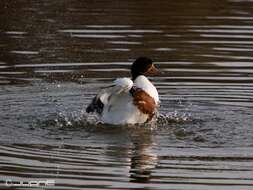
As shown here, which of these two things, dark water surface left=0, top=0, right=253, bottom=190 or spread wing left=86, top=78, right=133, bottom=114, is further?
spread wing left=86, top=78, right=133, bottom=114

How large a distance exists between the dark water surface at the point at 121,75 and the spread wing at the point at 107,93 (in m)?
0.24

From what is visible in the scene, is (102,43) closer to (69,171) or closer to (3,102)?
(3,102)

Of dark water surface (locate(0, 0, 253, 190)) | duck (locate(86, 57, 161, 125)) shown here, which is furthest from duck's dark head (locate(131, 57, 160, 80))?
dark water surface (locate(0, 0, 253, 190))

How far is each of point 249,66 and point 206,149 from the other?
478 centimetres

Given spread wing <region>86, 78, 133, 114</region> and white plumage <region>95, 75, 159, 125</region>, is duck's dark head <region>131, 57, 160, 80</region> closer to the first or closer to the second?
white plumage <region>95, 75, 159, 125</region>

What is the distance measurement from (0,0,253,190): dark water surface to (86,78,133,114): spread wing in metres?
0.24

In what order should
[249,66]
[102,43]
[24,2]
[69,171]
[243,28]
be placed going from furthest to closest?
[24,2] → [243,28] → [102,43] → [249,66] → [69,171]

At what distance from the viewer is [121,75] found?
52.7 ft

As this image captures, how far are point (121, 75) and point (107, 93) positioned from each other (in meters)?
2.80

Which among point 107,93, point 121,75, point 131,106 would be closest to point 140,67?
point 131,106

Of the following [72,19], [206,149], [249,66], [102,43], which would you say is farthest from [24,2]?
[206,149]

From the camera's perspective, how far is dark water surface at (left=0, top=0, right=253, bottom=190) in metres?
11.1

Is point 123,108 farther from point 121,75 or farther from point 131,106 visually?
point 121,75

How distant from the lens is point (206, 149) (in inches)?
471
